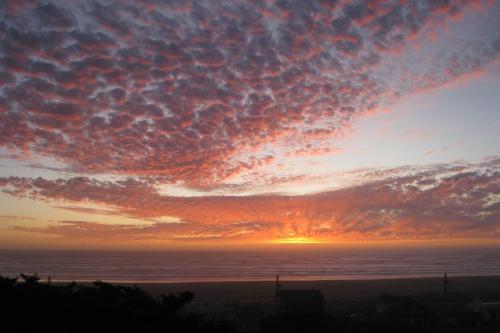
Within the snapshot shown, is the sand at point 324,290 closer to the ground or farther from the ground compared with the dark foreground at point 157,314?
closer to the ground

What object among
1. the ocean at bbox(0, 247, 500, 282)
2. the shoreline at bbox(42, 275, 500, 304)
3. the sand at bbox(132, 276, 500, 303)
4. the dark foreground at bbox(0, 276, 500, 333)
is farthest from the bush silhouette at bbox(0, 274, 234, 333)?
the ocean at bbox(0, 247, 500, 282)

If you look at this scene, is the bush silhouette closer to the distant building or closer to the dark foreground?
the dark foreground

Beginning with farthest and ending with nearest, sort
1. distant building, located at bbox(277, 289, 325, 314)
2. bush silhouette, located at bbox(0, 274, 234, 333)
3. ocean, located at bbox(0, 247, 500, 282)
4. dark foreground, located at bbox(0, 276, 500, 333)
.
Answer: ocean, located at bbox(0, 247, 500, 282) → distant building, located at bbox(277, 289, 325, 314) → dark foreground, located at bbox(0, 276, 500, 333) → bush silhouette, located at bbox(0, 274, 234, 333)

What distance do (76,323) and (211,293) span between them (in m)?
38.4

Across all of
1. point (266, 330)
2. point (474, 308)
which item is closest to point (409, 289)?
point (474, 308)

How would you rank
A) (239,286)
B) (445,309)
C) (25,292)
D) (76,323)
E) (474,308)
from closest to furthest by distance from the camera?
(76,323), (25,292), (474,308), (445,309), (239,286)

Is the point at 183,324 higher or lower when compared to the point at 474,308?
higher

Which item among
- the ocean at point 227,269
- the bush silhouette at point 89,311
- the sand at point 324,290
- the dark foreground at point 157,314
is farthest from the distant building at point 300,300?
the ocean at point 227,269

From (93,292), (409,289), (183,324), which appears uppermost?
(93,292)

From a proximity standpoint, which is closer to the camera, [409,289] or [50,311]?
[50,311]

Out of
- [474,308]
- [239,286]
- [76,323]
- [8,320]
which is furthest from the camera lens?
[239,286]

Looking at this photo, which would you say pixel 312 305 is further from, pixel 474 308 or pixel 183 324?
pixel 183 324

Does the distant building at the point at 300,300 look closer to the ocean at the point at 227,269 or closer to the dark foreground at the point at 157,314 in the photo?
the dark foreground at the point at 157,314

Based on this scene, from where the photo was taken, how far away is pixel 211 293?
44594 millimetres
